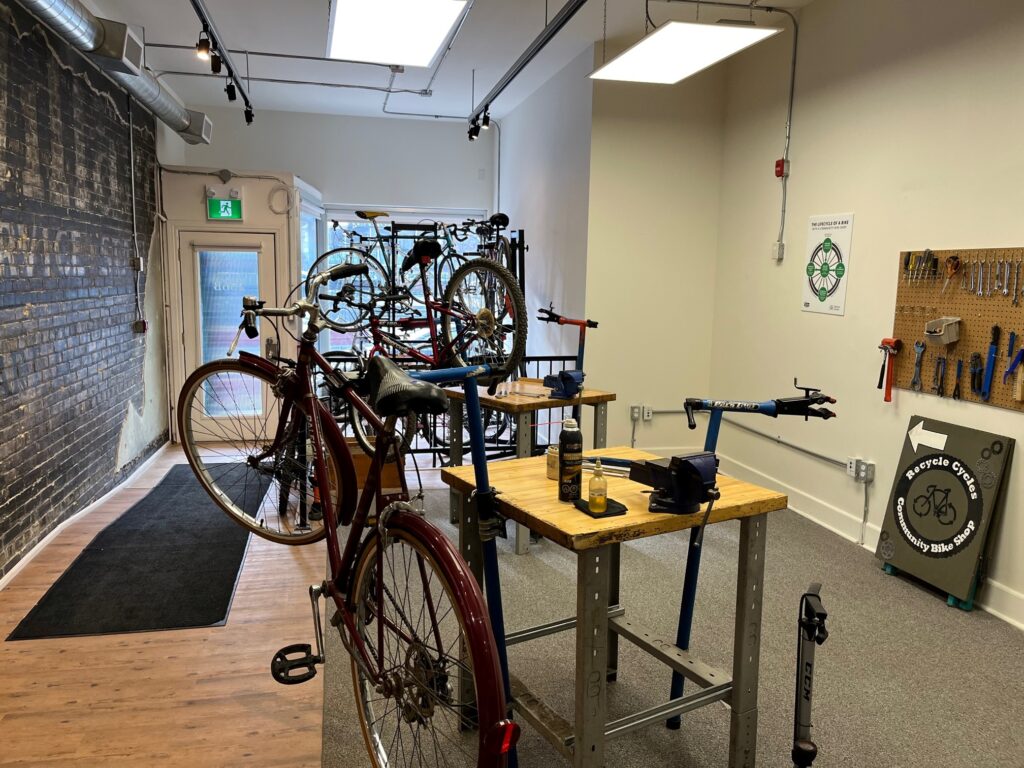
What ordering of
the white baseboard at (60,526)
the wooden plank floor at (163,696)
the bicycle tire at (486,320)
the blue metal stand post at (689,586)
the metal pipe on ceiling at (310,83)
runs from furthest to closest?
the metal pipe on ceiling at (310,83) < the bicycle tire at (486,320) < the white baseboard at (60,526) < the wooden plank floor at (163,696) < the blue metal stand post at (689,586)

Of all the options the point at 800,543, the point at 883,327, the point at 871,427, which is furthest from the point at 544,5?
the point at 800,543

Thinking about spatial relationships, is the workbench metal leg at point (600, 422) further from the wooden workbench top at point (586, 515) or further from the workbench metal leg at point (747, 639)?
the workbench metal leg at point (747, 639)

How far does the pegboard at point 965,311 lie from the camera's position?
2.96 m

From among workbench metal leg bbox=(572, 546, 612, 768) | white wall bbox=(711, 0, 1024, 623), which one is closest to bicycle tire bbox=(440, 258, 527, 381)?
white wall bbox=(711, 0, 1024, 623)

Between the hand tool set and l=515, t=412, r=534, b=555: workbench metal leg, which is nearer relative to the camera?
the hand tool set

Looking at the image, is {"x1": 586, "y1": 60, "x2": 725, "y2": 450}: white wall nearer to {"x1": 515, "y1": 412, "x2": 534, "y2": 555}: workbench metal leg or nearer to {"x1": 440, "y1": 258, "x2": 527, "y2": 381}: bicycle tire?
{"x1": 440, "y1": 258, "x2": 527, "y2": 381}: bicycle tire

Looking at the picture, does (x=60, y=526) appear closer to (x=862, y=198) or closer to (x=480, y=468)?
(x=480, y=468)

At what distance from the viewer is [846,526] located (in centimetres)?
389

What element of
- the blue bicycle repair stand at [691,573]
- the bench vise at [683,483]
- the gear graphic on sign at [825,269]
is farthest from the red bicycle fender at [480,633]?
the gear graphic on sign at [825,269]

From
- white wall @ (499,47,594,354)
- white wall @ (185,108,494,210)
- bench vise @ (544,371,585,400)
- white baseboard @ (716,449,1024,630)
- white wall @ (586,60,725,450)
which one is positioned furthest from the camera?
white wall @ (185,108,494,210)

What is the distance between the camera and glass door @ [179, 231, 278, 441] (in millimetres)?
5773

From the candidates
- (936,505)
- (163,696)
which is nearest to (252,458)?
(163,696)

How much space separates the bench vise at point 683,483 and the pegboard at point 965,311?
2.11m

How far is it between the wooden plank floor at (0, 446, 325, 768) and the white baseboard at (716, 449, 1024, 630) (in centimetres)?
258
